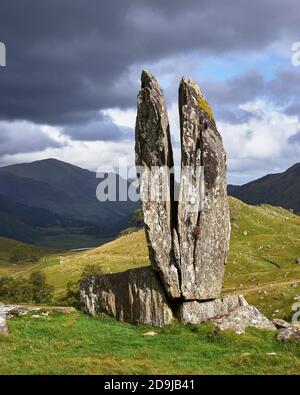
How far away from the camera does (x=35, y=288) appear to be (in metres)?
106

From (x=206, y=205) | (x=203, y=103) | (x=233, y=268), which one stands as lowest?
(x=233, y=268)

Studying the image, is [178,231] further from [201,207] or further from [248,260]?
[248,260]

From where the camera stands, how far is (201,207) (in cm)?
3872

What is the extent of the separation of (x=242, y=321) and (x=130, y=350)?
910cm

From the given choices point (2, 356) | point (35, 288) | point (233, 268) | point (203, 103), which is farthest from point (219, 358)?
point (233, 268)

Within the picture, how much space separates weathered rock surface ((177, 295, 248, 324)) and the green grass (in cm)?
155

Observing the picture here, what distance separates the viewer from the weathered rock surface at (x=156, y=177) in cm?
3769

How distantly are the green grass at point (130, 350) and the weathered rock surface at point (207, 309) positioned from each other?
5.08 feet

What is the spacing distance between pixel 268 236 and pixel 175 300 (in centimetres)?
15004

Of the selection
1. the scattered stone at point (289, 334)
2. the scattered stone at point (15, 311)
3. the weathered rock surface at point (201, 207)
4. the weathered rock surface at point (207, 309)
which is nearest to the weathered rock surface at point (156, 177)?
the weathered rock surface at point (201, 207)

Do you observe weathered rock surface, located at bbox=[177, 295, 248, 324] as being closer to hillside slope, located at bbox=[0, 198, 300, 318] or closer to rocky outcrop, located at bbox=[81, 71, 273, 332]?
rocky outcrop, located at bbox=[81, 71, 273, 332]

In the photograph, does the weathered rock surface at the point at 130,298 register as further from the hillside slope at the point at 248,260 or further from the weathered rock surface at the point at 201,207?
the hillside slope at the point at 248,260

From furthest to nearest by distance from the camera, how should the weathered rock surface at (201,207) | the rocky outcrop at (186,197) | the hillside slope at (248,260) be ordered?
the hillside slope at (248,260)
the weathered rock surface at (201,207)
the rocky outcrop at (186,197)
